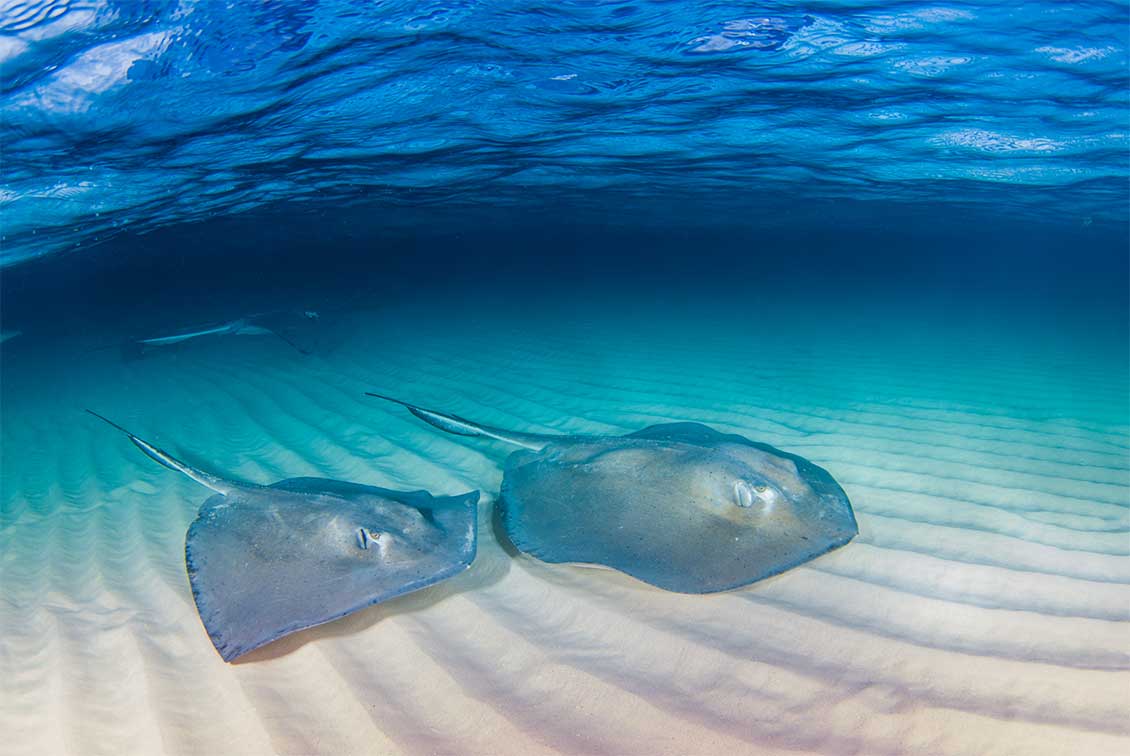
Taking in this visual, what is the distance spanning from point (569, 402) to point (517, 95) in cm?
418

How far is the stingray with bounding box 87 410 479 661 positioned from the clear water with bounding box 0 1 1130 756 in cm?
29

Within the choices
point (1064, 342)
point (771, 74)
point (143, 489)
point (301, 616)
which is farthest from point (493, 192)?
point (1064, 342)

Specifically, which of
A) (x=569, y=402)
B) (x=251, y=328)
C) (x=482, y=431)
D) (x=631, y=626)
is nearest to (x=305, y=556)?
(x=482, y=431)

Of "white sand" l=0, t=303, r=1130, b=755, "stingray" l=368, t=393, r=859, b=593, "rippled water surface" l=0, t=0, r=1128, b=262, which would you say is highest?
"rippled water surface" l=0, t=0, r=1128, b=262

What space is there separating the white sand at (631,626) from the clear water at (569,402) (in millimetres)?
20

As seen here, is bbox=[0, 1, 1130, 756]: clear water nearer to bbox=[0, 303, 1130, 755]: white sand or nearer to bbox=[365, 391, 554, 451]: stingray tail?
bbox=[0, 303, 1130, 755]: white sand

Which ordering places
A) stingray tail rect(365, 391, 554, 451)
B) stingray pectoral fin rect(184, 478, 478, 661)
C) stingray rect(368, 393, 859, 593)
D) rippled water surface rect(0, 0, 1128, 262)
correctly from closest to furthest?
stingray pectoral fin rect(184, 478, 478, 661) < stingray rect(368, 393, 859, 593) < stingray tail rect(365, 391, 554, 451) < rippled water surface rect(0, 0, 1128, 262)

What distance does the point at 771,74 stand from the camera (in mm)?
6578

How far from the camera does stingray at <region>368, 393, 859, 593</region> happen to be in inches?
113

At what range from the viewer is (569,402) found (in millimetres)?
7262

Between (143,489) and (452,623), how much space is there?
4073 mm

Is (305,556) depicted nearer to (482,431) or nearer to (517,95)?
(482,431)

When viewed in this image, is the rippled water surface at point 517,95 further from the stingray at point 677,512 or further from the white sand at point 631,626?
the stingray at point 677,512

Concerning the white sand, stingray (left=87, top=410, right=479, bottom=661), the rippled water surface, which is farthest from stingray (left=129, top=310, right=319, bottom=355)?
stingray (left=87, top=410, right=479, bottom=661)
